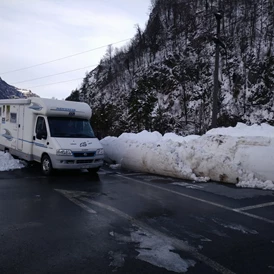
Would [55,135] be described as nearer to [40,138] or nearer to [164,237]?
[40,138]

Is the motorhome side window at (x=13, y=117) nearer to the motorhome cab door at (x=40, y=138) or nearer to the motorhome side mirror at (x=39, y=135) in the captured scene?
the motorhome cab door at (x=40, y=138)

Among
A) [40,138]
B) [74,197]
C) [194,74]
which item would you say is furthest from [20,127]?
[194,74]

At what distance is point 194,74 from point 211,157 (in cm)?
5125

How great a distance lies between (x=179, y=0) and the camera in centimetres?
9069

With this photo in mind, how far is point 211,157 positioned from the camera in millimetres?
10086

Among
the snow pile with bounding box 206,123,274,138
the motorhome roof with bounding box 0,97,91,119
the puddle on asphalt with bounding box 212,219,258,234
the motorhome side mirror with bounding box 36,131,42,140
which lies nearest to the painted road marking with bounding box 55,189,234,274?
the puddle on asphalt with bounding box 212,219,258,234

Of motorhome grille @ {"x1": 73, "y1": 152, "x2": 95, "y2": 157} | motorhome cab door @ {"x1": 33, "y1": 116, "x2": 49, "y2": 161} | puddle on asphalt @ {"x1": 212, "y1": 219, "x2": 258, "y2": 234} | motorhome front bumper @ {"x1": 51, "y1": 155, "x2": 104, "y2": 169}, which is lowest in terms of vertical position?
puddle on asphalt @ {"x1": 212, "y1": 219, "x2": 258, "y2": 234}

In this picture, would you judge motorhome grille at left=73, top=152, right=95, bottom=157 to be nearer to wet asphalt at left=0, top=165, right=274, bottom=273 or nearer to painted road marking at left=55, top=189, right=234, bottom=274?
wet asphalt at left=0, top=165, right=274, bottom=273

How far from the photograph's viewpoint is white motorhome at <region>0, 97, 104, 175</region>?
10.2m

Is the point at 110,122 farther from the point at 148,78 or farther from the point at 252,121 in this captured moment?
the point at 252,121

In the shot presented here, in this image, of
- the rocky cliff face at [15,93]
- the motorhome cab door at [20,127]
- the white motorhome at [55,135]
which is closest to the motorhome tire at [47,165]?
the white motorhome at [55,135]

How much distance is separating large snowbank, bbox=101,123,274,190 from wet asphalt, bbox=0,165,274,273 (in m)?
0.92

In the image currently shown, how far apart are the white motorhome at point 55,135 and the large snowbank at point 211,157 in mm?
1885

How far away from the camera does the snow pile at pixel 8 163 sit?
38.2 ft
